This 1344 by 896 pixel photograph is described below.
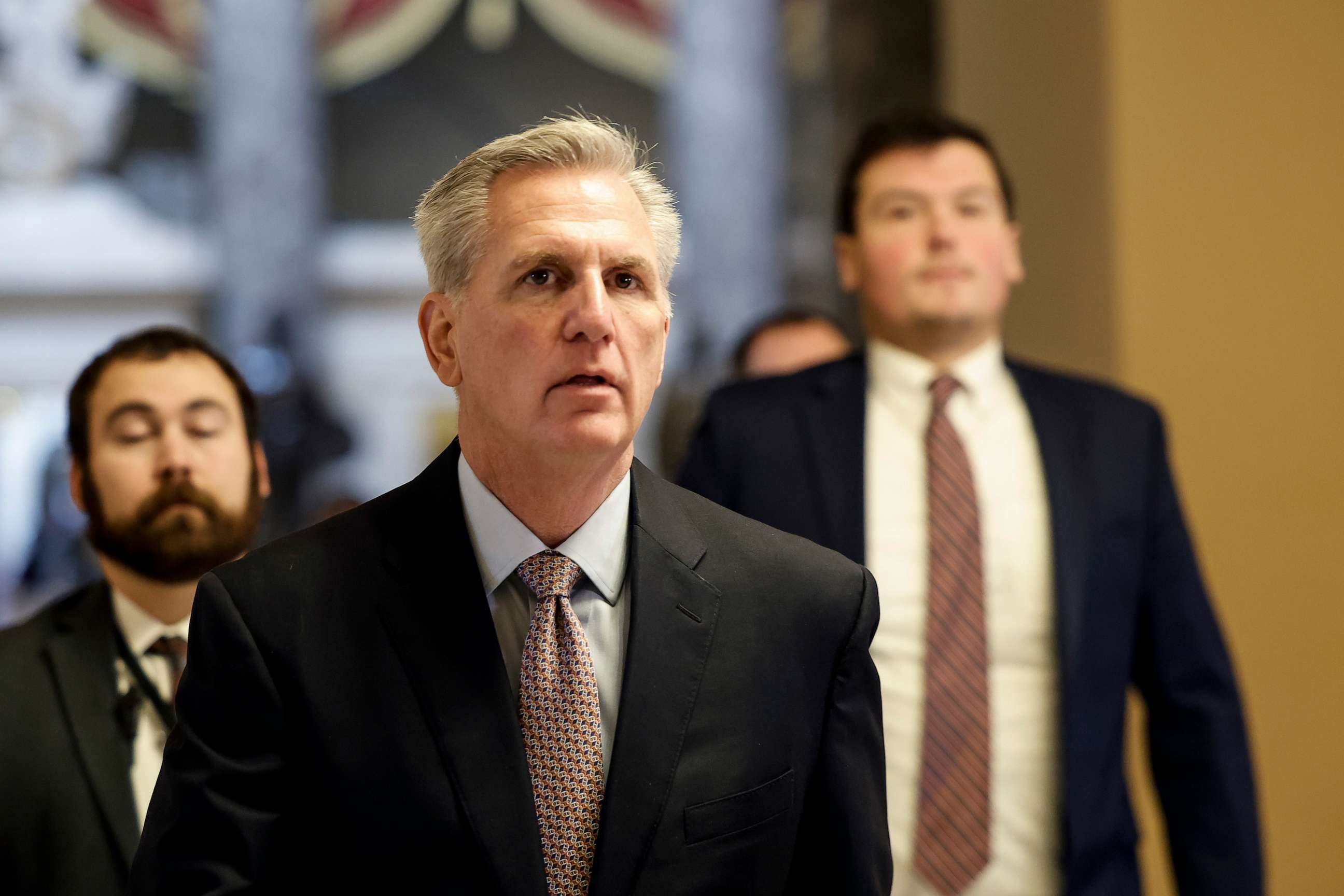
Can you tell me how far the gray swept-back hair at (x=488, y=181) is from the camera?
5.26ft

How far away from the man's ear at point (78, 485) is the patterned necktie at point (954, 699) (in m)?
1.47

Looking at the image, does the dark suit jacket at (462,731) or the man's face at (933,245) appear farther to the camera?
the man's face at (933,245)

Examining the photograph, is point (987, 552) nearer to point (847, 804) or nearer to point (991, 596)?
point (991, 596)

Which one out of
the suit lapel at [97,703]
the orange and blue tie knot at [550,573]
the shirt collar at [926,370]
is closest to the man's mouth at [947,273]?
the shirt collar at [926,370]

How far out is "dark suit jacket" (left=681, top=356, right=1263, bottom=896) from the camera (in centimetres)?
246

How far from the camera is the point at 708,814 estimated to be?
1519 mm

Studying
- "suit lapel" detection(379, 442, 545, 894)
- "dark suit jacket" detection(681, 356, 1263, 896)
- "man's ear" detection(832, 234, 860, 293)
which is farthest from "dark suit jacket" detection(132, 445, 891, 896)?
"man's ear" detection(832, 234, 860, 293)

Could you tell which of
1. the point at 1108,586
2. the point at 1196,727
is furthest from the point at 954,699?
the point at 1196,727

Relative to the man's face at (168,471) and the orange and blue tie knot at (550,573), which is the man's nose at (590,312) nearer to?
the orange and blue tie knot at (550,573)

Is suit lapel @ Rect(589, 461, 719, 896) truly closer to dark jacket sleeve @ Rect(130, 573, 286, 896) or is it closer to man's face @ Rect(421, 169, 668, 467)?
man's face @ Rect(421, 169, 668, 467)

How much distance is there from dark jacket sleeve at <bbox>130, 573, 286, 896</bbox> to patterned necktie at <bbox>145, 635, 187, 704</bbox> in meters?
0.75

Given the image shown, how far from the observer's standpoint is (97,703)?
2.12m

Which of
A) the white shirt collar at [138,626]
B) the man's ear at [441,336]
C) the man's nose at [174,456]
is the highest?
the man's ear at [441,336]

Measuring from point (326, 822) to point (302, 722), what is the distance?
11cm
